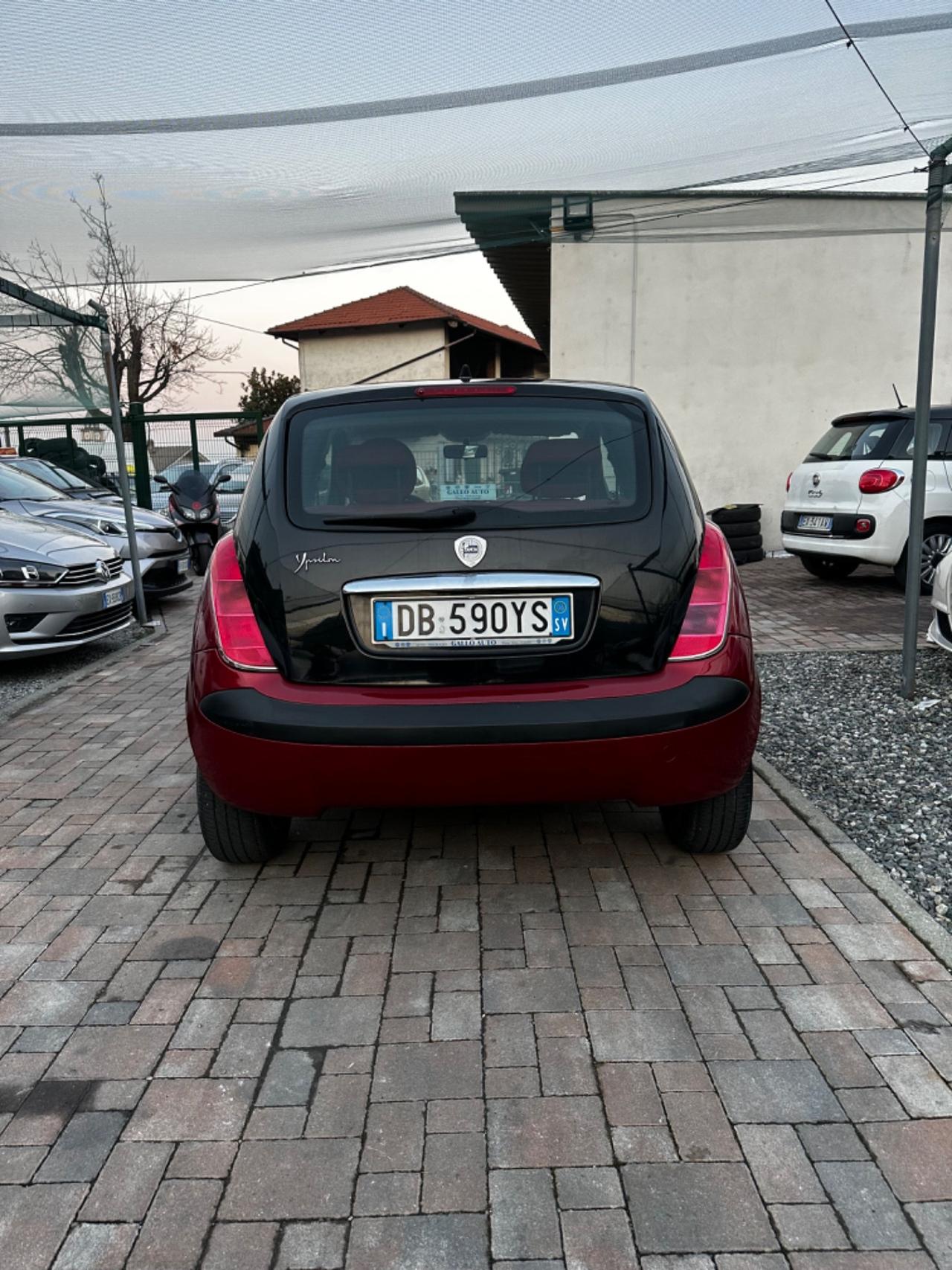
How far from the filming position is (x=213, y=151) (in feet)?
17.4

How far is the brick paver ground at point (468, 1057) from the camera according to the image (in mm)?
1714

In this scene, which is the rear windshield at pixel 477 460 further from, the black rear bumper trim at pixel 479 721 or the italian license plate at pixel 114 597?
the italian license plate at pixel 114 597

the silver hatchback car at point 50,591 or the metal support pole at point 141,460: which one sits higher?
the metal support pole at point 141,460

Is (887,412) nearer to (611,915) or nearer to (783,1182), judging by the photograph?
(611,915)

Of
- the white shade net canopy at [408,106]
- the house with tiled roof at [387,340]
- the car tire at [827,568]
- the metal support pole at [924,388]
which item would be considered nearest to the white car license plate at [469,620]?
the white shade net canopy at [408,106]

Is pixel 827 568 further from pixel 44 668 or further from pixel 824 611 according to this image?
pixel 44 668

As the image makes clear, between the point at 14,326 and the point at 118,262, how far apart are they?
1.10 meters

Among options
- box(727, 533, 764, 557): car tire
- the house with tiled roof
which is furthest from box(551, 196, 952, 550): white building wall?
the house with tiled roof

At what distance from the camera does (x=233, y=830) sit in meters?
3.12

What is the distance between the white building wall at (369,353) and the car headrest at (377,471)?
27.0 metres

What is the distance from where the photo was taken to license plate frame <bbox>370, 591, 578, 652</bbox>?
2.62 m

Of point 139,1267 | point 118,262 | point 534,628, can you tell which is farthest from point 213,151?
point 139,1267

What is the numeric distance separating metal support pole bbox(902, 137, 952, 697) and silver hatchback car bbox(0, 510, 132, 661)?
5436 millimetres

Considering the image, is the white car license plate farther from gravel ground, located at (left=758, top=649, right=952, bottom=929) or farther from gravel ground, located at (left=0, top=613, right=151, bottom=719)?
gravel ground, located at (left=0, top=613, right=151, bottom=719)
